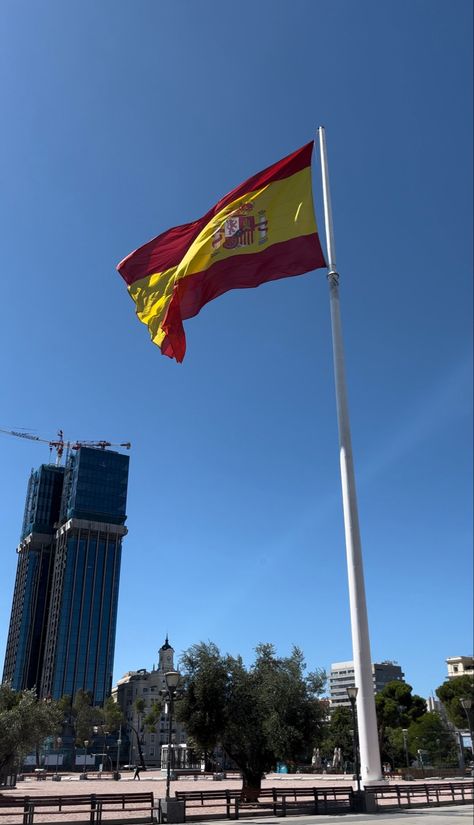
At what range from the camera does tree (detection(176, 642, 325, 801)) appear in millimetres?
34500

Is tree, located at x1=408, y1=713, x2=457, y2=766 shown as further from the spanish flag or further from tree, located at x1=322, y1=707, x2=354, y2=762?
the spanish flag

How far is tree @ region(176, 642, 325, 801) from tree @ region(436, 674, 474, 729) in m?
64.5

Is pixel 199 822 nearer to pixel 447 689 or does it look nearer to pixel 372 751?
pixel 372 751

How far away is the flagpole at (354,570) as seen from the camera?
19312 millimetres

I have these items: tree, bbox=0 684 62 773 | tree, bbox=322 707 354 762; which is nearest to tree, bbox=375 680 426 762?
tree, bbox=322 707 354 762

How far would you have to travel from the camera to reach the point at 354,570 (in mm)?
20109

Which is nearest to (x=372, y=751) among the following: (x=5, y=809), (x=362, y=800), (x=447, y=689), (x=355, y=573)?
(x=355, y=573)

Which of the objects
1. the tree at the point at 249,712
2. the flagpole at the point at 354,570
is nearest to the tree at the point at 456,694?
the tree at the point at 249,712

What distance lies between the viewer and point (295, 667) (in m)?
36.6

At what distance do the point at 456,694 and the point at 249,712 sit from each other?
72305mm

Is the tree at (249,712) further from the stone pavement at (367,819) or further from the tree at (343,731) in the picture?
the tree at (343,731)

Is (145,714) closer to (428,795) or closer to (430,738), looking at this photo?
(430,738)

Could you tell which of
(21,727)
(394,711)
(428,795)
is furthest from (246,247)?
(394,711)

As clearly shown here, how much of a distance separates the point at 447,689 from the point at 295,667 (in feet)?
239
